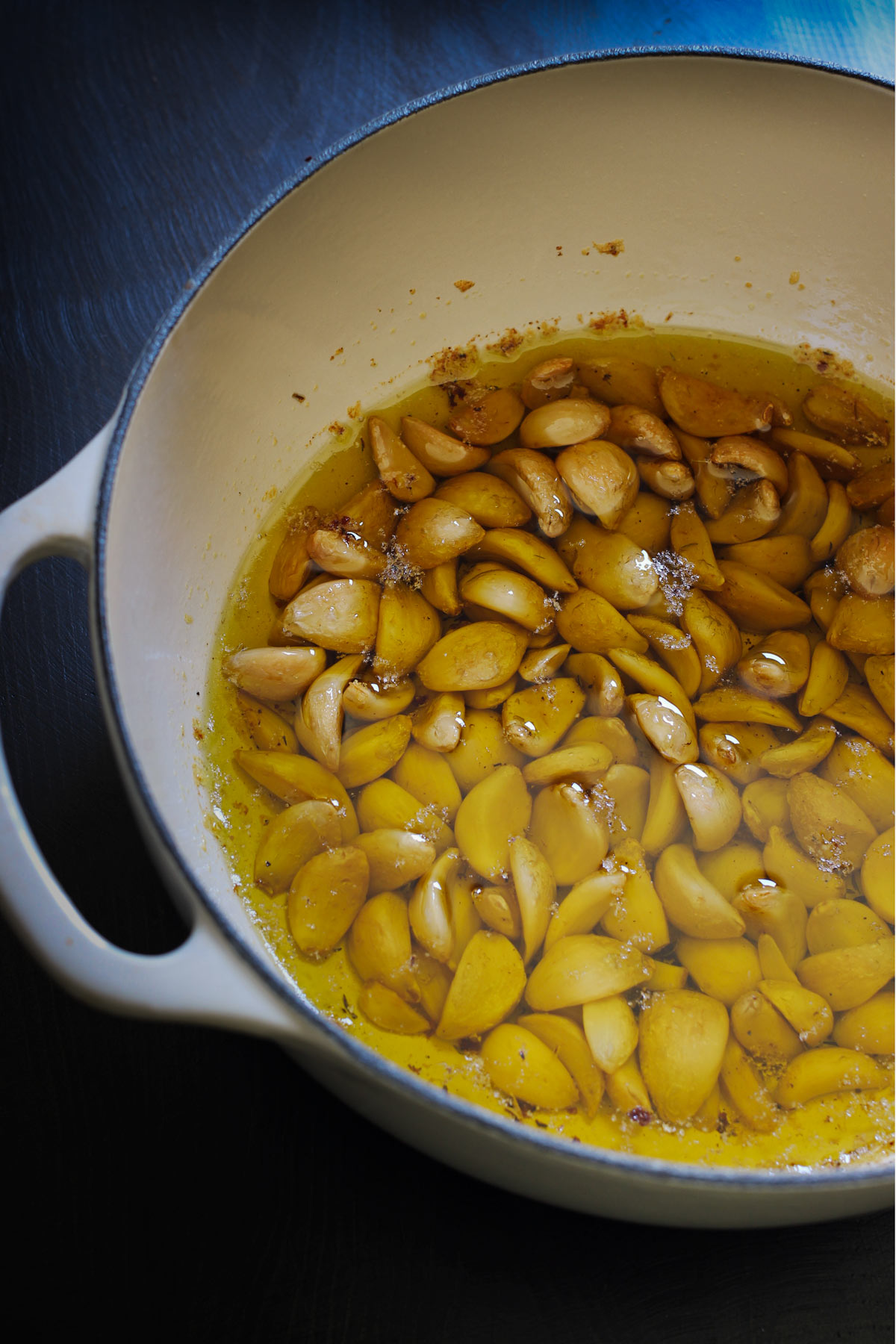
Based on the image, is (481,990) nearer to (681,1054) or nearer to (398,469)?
(681,1054)

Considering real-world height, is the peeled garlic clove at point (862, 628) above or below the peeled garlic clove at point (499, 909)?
above

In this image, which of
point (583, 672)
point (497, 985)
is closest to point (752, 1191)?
point (497, 985)

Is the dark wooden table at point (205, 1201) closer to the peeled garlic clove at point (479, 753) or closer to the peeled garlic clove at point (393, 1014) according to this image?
the peeled garlic clove at point (393, 1014)

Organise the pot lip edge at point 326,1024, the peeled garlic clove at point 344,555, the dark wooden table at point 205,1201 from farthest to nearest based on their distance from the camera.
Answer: the peeled garlic clove at point 344,555 < the dark wooden table at point 205,1201 < the pot lip edge at point 326,1024

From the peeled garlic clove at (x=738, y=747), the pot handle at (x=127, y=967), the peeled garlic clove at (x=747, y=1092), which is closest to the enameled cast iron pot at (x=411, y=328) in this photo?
the pot handle at (x=127, y=967)

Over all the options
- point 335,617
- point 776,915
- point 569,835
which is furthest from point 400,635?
point 776,915

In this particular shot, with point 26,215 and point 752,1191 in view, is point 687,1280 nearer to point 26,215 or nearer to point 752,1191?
point 752,1191

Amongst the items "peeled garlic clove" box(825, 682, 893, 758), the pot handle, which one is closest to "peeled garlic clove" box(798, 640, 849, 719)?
"peeled garlic clove" box(825, 682, 893, 758)

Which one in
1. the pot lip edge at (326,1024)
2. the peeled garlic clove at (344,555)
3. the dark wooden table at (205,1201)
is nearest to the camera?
the pot lip edge at (326,1024)
